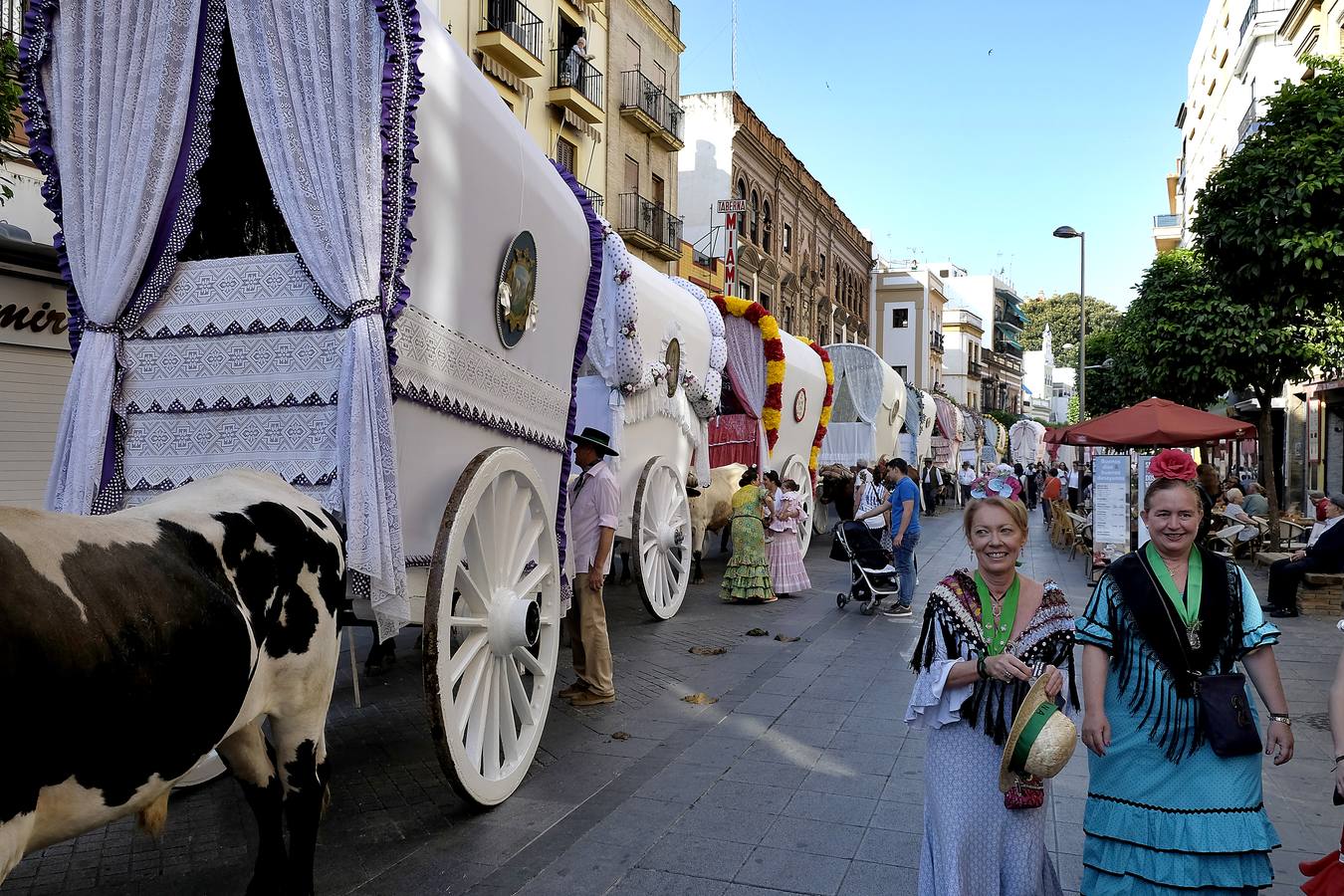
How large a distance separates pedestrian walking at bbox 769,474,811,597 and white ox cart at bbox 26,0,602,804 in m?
7.67

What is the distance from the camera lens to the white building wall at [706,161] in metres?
31.2

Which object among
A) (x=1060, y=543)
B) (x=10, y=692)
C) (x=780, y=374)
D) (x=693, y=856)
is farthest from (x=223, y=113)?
(x=1060, y=543)

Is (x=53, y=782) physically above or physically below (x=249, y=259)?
below

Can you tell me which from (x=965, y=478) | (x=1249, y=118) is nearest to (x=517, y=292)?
(x=1249, y=118)

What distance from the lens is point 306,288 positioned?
398 centimetres

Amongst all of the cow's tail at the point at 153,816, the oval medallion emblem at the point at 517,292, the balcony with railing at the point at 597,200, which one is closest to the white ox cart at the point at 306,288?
the oval medallion emblem at the point at 517,292

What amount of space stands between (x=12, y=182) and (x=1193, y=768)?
36.0 feet

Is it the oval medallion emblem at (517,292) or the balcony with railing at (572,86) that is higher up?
the balcony with railing at (572,86)

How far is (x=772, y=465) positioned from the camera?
14148 millimetres

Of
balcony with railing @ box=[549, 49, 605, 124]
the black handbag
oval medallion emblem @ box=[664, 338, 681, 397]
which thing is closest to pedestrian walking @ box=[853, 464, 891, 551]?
oval medallion emblem @ box=[664, 338, 681, 397]

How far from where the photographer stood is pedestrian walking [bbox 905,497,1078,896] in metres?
2.95

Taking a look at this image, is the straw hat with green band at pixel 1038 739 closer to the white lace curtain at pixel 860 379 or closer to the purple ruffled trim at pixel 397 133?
the purple ruffled trim at pixel 397 133

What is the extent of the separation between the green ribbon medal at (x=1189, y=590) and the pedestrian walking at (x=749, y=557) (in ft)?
26.7

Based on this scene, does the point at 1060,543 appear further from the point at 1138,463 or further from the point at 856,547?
the point at 856,547
